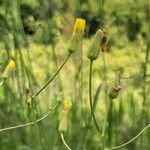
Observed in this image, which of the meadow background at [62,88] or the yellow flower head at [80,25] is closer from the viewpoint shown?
the yellow flower head at [80,25]

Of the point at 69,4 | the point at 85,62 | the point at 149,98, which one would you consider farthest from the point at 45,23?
the point at 85,62

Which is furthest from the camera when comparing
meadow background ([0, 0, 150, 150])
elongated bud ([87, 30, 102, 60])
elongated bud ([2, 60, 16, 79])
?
meadow background ([0, 0, 150, 150])

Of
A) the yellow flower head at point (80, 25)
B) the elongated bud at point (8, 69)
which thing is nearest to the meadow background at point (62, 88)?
the elongated bud at point (8, 69)

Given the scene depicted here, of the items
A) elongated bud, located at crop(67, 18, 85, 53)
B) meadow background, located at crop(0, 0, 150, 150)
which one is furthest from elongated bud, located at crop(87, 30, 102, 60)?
meadow background, located at crop(0, 0, 150, 150)

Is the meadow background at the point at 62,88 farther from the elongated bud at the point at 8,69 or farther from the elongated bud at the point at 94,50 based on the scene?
the elongated bud at the point at 94,50

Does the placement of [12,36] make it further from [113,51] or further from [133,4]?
[113,51]

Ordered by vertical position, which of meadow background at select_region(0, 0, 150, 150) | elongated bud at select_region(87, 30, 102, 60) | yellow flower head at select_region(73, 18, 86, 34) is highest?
yellow flower head at select_region(73, 18, 86, 34)

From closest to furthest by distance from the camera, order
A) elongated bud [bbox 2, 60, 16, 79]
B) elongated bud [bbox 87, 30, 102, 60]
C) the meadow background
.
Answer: elongated bud [bbox 87, 30, 102, 60]
elongated bud [bbox 2, 60, 16, 79]
the meadow background

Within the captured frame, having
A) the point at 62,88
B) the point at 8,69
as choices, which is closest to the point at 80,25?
the point at 8,69

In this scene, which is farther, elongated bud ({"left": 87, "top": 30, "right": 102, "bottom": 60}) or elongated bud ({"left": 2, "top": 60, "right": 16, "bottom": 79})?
elongated bud ({"left": 2, "top": 60, "right": 16, "bottom": 79})

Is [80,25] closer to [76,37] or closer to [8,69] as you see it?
[76,37]

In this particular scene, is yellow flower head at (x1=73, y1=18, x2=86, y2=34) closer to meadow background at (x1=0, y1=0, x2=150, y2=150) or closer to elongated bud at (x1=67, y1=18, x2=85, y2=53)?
elongated bud at (x1=67, y1=18, x2=85, y2=53)
